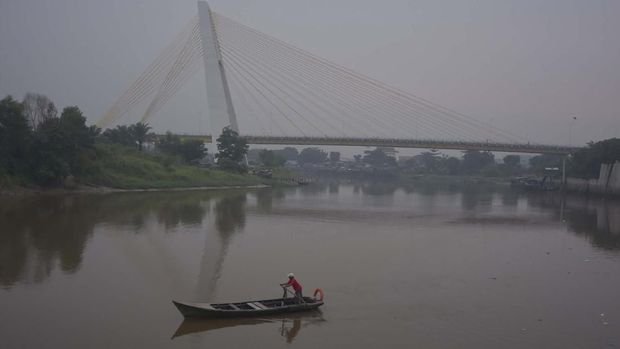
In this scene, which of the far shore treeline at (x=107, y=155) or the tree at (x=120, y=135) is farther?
the tree at (x=120, y=135)

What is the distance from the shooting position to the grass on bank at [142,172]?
96.5ft

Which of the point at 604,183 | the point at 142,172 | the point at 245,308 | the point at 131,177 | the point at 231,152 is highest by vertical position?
the point at 231,152

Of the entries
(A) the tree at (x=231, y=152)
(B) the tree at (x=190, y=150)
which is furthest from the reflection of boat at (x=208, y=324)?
(B) the tree at (x=190, y=150)

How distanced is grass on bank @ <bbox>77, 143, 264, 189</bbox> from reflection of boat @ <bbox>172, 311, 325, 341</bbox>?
2216cm

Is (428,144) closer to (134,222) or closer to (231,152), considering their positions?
(231,152)

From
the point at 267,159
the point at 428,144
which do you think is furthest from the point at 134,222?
the point at 267,159

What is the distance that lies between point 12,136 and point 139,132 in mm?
15592

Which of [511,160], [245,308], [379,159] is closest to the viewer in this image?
[245,308]

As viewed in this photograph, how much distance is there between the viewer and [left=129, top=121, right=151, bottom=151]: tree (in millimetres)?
40328

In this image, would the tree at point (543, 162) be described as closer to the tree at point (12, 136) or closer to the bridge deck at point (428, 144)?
the bridge deck at point (428, 144)

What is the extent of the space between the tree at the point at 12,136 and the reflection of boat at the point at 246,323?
19.5 meters

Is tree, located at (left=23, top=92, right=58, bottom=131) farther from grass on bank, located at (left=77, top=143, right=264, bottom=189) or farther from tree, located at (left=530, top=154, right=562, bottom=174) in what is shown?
tree, located at (left=530, top=154, right=562, bottom=174)

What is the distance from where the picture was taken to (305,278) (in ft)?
36.9

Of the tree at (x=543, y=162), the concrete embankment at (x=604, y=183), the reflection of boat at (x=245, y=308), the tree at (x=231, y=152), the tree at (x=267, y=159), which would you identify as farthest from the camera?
the tree at (x=543, y=162)
